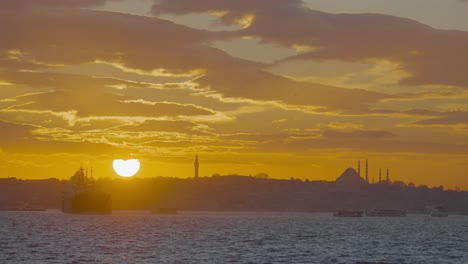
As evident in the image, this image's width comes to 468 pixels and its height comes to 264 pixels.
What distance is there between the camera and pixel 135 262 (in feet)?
372

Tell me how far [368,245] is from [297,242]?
1410 centimetres

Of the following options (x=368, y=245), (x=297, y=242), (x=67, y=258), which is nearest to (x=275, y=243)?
(x=297, y=242)

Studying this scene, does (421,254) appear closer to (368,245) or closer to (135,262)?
(368,245)

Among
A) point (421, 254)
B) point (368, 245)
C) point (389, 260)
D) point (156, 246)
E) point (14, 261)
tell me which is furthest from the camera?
point (368, 245)

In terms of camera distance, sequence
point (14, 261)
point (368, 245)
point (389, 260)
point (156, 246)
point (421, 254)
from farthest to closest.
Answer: point (368, 245) < point (156, 246) < point (421, 254) < point (389, 260) < point (14, 261)

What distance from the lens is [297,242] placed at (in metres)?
164

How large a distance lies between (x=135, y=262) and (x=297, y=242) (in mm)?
56535

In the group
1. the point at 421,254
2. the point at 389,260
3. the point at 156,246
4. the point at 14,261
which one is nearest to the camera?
the point at 14,261

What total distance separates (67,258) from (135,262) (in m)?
10.1

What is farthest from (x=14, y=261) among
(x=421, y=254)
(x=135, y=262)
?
(x=421, y=254)

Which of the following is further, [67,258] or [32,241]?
[32,241]

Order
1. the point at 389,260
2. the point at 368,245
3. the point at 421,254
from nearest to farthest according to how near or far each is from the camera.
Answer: the point at 389,260, the point at 421,254, the point at 368,245

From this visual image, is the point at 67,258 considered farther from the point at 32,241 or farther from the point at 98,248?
the point at 32,241

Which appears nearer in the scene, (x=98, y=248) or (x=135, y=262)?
(x=135, y=262)
